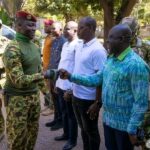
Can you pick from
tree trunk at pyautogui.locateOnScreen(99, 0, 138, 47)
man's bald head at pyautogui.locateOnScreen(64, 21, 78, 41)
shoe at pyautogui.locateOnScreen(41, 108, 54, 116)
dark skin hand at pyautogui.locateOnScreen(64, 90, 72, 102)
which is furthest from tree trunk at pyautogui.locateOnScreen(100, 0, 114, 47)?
dark skin hand at pyautogui.locateOnScreen(64, 90, 72, 102)

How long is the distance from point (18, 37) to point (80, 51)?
32.0 inches

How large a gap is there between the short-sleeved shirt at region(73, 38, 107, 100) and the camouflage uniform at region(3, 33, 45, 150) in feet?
1.56

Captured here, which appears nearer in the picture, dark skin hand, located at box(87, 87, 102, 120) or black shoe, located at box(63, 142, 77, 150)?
dark skin hand, located at box(87, 87, 102, 120)

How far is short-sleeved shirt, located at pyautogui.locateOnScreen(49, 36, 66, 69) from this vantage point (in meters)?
6.83

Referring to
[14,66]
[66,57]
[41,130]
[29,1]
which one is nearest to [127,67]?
[14,66]

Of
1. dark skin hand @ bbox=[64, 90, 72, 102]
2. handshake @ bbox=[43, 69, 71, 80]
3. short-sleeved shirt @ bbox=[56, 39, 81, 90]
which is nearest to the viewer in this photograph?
handshake @ bbox=[43, 69, 71, 80]

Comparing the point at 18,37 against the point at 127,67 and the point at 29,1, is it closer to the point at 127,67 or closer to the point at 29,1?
the point at 127,67

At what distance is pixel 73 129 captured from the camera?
6.03 metres

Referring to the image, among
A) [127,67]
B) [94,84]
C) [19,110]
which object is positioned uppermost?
[127,67]

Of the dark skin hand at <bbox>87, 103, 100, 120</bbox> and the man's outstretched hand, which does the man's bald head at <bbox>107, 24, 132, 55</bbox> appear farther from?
the dark skin hand at <bbox>87, 103, 100, 120</bbox>

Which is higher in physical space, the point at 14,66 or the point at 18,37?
the point at 18,37

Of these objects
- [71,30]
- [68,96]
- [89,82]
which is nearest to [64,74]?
[89,82]

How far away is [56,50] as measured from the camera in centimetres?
685

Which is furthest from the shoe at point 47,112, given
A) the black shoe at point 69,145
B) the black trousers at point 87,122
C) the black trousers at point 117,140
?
the black trousers at point 117,140
